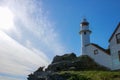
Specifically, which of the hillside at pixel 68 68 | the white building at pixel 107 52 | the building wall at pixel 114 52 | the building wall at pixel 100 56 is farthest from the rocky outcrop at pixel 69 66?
the building wall at pixel 114 52

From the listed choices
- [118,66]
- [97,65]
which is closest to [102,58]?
[97,65]

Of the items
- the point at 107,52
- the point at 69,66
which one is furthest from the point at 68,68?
the point at 107,52

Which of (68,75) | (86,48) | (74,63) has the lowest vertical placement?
(68,75)

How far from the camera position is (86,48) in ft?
169

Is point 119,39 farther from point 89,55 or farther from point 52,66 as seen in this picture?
point 52,66

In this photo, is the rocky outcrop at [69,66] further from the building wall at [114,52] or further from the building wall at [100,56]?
the building wall at [114,52]

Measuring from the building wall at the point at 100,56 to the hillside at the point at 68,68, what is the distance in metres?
0.73

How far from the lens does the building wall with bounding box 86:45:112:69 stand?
44.9 meters

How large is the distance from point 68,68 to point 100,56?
23.1ft

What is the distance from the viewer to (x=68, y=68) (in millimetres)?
45281

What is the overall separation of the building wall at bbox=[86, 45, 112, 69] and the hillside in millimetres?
731

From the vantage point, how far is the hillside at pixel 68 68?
39.4 meters

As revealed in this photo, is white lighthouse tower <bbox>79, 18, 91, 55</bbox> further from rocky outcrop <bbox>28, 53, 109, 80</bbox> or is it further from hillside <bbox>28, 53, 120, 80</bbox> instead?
rocky outcrop <bbox>28, 53, 109, 80</bbox>

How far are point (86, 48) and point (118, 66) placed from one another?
10530 mm
